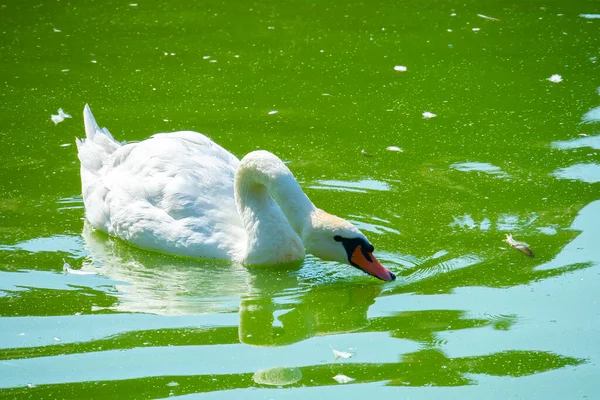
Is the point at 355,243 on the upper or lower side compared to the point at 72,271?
Answer: upper

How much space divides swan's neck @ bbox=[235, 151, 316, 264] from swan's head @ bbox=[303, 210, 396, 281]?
0.13 meters

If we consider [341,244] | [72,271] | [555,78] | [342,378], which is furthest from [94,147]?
[555,78]

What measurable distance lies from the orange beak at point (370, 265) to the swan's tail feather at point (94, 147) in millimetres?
2807

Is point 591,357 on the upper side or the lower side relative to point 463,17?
lower

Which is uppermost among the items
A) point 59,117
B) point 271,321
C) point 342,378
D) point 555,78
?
point 555,78

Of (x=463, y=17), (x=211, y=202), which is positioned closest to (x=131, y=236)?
(x=211, y=202)

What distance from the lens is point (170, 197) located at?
755cm

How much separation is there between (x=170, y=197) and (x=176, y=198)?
0.06 meters

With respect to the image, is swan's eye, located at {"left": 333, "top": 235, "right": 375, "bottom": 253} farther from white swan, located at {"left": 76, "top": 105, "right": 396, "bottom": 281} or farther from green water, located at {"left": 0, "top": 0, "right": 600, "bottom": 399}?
green water, located at {"left": 0, "top": 0, "right": 600, "bottom": 399}

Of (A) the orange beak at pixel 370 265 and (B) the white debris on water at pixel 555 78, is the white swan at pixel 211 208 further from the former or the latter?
(B) the white debris on water at pixel 555 78

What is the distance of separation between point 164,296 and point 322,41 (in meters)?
6.65

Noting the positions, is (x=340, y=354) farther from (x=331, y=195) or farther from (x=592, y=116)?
(x=592, y=116)

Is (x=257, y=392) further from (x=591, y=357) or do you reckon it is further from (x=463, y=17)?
(x=463, y=17)

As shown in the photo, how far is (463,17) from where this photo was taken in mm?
13305
